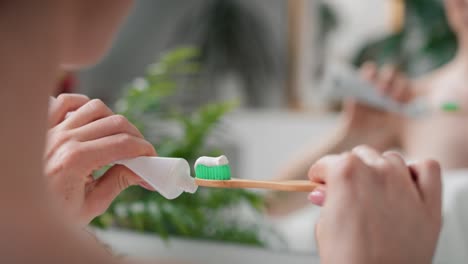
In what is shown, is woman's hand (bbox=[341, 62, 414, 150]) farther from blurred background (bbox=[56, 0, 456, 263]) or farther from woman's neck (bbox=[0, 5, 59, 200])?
woman's neck (bbox=[0, 5, 59, 200])

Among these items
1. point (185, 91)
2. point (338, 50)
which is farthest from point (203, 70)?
point (338, 50)

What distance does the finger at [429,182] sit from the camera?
1.16 ft

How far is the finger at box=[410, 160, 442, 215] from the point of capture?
35cm

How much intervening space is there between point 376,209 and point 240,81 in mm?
1854

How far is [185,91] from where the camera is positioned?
2186mm

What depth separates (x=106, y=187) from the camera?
41 cm

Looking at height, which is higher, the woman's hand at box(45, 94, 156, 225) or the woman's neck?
the woman's neck

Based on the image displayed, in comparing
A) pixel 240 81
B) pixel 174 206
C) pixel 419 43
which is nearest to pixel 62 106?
pixel 174 206

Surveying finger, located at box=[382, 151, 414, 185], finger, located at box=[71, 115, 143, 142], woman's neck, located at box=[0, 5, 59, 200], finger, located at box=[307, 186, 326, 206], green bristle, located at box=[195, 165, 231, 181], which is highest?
woman's neck, located at box=[0, 5, 59, 200]

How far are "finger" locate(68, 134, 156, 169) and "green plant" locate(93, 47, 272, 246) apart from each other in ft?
1.48

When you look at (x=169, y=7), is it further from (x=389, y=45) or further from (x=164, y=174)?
(x=164, y=174)

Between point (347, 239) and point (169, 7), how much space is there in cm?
208

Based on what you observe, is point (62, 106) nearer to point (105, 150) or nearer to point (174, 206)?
point (105, 150)

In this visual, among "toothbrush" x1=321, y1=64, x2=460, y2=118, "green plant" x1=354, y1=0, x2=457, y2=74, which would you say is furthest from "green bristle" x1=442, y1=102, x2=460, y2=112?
"green plant" x1=354, y1=0, x2=457, y2=74
